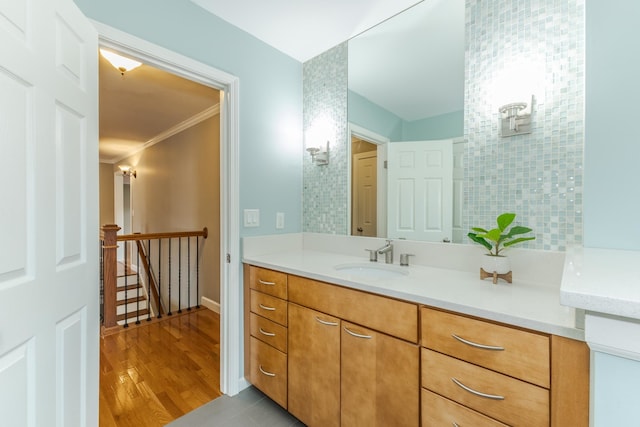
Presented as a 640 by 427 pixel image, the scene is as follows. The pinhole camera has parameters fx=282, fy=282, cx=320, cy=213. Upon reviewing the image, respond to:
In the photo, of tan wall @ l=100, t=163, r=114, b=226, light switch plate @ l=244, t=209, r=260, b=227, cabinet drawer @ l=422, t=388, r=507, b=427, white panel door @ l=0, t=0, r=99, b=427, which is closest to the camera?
white panel door @ l=0, t=0, r=99, b=427

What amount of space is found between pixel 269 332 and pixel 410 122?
4.95ft

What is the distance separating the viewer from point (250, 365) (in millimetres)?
1830

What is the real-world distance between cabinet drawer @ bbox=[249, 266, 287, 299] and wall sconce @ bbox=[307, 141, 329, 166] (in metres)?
0.92

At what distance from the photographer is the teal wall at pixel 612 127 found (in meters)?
0.98

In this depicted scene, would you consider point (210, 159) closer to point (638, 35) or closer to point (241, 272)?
point (241, 272)

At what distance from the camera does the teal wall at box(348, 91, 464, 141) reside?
1.51 m

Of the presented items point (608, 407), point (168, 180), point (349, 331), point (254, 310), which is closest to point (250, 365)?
point (254, 310)

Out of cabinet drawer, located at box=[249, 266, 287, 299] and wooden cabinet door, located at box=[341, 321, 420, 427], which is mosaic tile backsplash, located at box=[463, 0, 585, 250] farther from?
cabinet drawer, located at box=[249, 266, 287, 299]

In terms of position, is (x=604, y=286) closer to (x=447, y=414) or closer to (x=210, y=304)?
(x=447, y=414)

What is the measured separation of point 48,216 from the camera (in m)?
0.92

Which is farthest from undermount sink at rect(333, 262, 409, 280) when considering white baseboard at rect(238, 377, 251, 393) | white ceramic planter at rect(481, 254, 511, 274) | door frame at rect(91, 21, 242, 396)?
white baseboard at rect(238, 377, 251, 393)

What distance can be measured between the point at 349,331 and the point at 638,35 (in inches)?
60.0

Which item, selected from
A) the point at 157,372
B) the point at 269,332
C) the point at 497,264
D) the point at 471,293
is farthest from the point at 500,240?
the point at 157,372

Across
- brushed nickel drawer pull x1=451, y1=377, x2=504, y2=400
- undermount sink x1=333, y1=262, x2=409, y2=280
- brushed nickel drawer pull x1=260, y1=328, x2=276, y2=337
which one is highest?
undermount sink x1=333, y1=262, x2=409, y2=280
